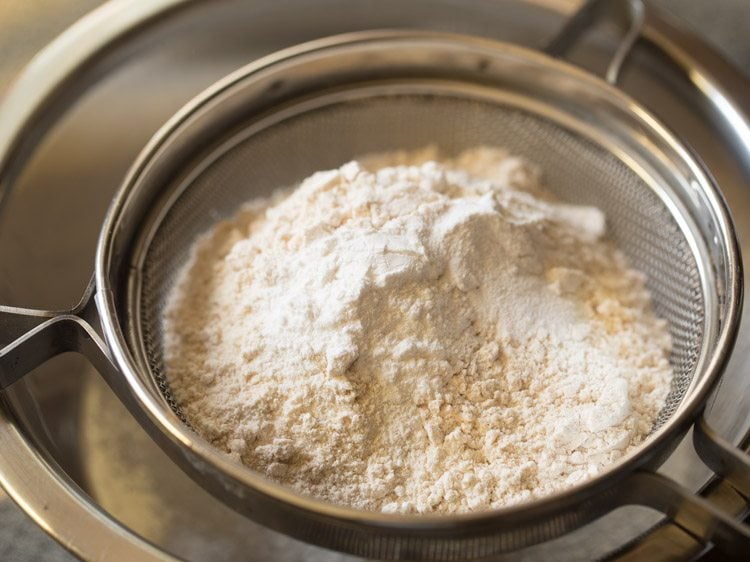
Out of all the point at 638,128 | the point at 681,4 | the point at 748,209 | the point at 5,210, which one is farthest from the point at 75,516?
the point at 681,4

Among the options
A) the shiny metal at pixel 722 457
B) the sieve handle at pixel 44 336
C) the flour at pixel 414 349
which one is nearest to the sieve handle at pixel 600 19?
the flour at pixel 414 349

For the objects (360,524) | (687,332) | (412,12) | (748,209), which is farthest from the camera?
(412,12)

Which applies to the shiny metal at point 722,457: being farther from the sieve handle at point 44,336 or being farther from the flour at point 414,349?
the sieve handle at point 44,336

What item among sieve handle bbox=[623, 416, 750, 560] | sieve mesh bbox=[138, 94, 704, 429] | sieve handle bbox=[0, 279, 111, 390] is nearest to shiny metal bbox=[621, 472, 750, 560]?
sieve handle bbox=[623, 416, 750, 560]

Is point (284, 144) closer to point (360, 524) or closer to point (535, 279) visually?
point (535, 279)

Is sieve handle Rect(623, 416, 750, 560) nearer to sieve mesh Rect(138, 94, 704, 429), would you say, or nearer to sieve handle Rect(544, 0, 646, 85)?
sieve mesh Rect(138, 94, 704, 429)

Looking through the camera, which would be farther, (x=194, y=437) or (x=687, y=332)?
(x=687, y=332)
